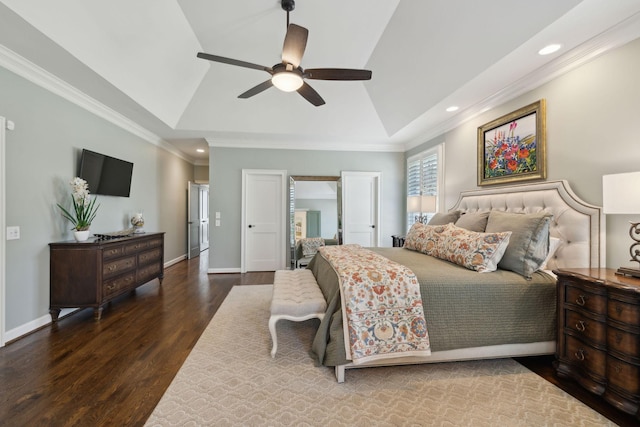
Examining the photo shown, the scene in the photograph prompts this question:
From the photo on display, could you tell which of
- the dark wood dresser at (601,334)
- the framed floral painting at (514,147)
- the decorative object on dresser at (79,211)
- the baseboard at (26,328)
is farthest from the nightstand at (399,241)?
the baseboard at (26,328)

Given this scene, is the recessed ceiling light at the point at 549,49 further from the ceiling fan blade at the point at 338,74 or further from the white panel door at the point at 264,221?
the white panel door at the point at 264,221

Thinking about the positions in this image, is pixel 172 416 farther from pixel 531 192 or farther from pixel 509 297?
pixel 531 192

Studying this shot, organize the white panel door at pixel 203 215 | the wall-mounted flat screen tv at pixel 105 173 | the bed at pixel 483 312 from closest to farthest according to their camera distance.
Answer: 1. the bed at pixel 483 312
2. the wall-mounted flat screen tv at pixel 105 173
3. the white panel door at pixel 203 215

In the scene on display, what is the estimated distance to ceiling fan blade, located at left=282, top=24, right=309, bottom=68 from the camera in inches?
81.4

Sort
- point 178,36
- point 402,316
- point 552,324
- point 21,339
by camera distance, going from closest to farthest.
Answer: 1. point 402,316
2. point 552,324
3. point 21,339
4. point 178,36

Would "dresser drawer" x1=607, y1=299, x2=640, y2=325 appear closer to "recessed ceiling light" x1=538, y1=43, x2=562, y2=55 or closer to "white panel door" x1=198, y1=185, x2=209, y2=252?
"recessed ceiling light" x1=538, y1=43, x2=562, y2=55

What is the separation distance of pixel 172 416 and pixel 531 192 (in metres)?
3.54

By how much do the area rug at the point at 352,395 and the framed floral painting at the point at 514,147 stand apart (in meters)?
1.94

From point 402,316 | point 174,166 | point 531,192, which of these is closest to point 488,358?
point 402,316

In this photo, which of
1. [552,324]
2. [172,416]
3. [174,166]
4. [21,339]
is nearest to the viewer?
[172,416]

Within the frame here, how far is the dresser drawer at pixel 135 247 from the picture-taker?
11.4 ft

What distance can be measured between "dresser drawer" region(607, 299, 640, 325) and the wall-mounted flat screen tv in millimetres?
5110

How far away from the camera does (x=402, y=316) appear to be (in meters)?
1.89

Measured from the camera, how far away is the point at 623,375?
5.09 ft
